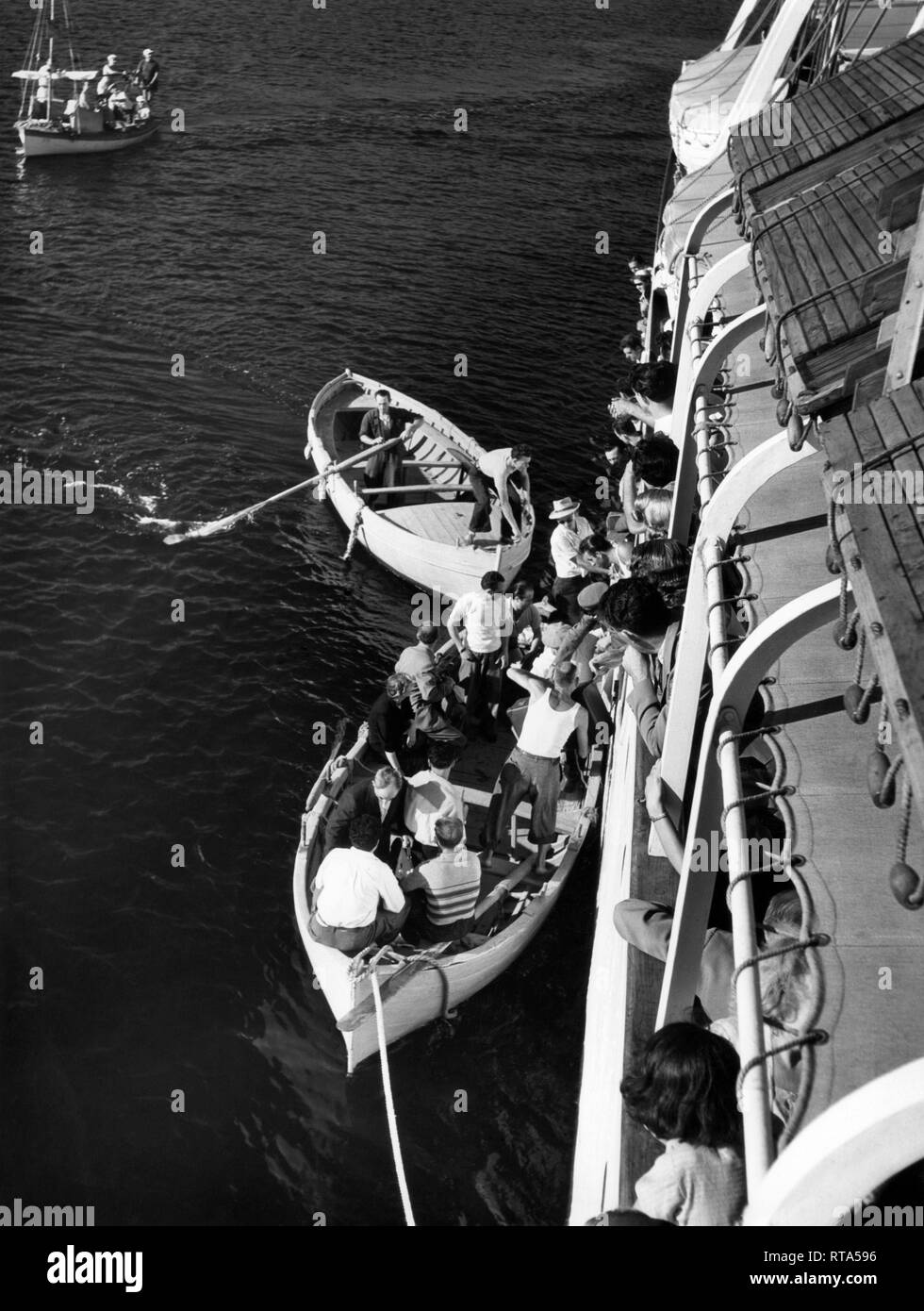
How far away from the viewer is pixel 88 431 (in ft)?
78.2

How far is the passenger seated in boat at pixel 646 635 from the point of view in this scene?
8236mm

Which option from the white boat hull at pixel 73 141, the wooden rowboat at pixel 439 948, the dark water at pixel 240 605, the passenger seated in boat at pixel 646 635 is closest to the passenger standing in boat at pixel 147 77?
the dark water at pixel 240 605

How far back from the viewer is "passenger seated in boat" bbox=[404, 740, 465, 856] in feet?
37.7

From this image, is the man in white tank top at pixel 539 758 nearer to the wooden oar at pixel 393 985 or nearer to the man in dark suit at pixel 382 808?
the man in dark suit at pixel 382 808

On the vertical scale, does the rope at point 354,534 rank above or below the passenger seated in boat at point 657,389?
above

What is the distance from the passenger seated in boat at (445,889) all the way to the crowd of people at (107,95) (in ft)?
120

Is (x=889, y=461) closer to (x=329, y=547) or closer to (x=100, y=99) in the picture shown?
(x=329, y=547)

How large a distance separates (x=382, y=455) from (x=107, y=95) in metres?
29.8

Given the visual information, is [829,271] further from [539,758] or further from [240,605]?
[240,605]

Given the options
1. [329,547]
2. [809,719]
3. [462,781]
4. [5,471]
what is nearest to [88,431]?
[5,471]

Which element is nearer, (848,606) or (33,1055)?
(848,606)

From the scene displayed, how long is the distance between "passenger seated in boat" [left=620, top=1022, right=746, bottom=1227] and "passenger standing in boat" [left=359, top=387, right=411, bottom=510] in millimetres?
16162

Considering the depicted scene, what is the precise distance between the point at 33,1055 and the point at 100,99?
39584mm
